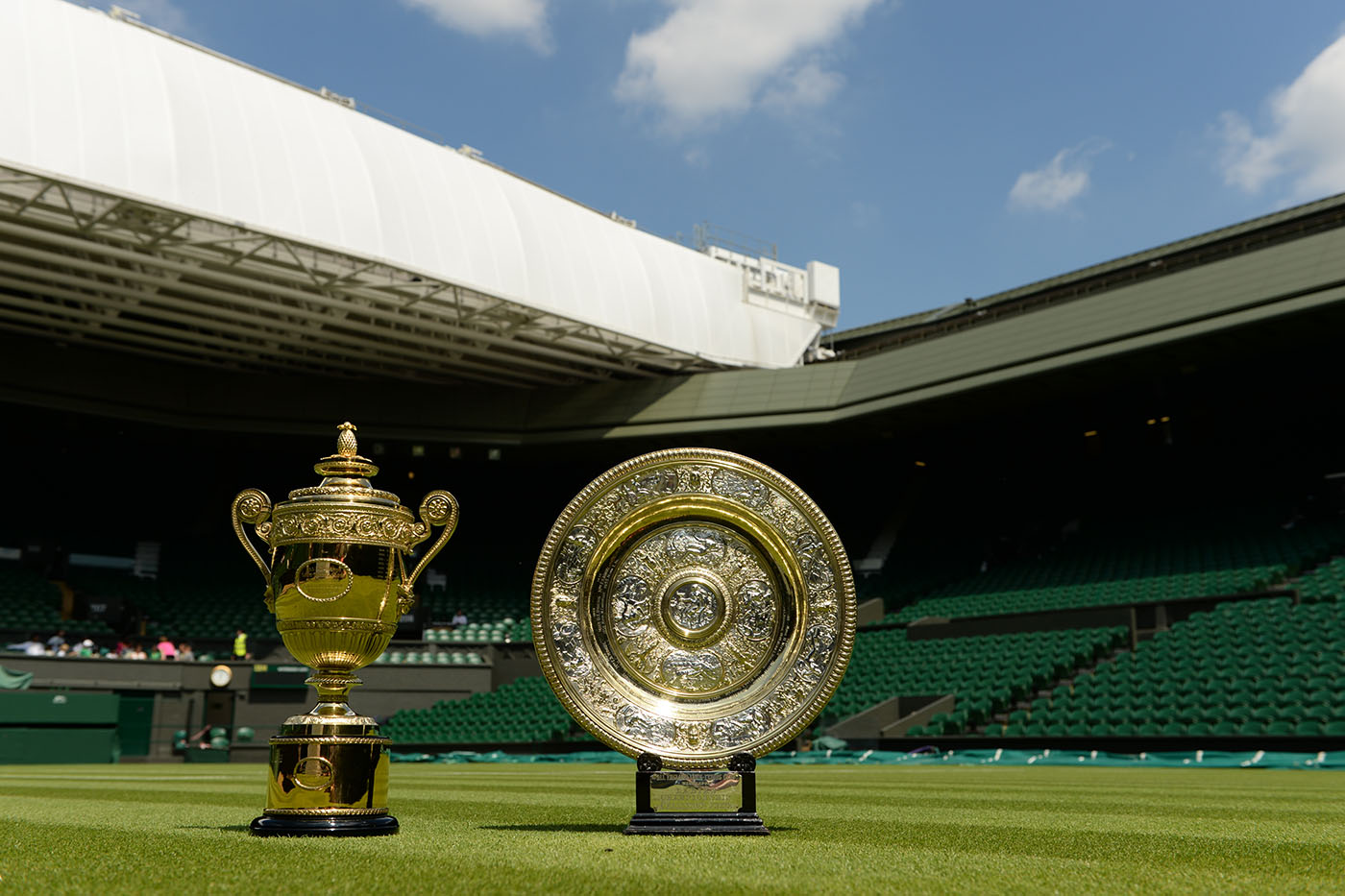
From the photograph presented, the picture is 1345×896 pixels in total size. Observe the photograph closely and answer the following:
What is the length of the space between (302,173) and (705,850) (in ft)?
58.8

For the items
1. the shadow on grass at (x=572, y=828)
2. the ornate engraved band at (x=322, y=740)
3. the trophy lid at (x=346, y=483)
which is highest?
the trophy lid at (x=346, y=483)

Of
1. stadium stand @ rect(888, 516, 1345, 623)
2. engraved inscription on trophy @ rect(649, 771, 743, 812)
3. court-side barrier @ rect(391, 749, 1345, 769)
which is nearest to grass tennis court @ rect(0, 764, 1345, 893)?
engraved inscription on trophy @ rect(649, 771, 743, 812)

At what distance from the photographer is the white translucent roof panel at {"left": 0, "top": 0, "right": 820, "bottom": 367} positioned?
1639 cm

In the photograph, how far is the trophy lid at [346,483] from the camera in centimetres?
380

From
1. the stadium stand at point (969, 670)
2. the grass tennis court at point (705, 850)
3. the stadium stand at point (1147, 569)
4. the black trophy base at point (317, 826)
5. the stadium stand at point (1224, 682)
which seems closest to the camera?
the grass tennis court at point (705, 850)

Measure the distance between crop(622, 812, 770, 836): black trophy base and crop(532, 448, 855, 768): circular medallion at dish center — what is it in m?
0.22

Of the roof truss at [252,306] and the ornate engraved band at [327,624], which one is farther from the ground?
the roof truss at [252,306]

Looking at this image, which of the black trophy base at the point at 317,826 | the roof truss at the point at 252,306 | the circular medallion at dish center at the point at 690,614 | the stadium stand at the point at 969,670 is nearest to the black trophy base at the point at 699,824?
the circular medallion at dish center at the point at 690,614

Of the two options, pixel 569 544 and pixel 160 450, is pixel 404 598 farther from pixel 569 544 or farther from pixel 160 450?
pixel 160 450

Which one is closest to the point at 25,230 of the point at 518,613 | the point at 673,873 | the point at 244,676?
the point at 244,676

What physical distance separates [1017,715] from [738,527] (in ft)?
45.2

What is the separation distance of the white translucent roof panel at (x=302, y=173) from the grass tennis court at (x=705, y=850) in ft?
43.6

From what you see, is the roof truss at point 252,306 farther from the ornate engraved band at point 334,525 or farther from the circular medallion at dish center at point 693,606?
the circular medallion at dish center at point 693,606

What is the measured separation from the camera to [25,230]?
17.1m
